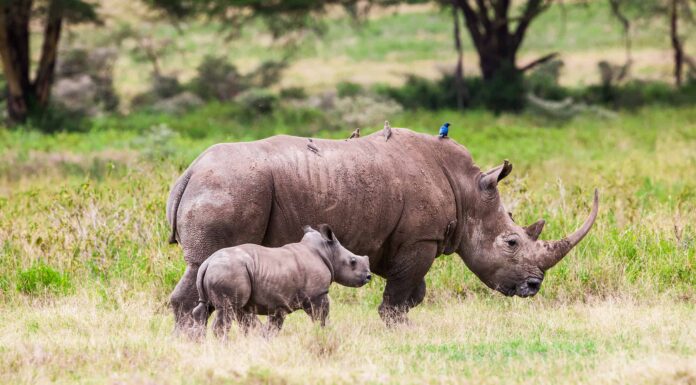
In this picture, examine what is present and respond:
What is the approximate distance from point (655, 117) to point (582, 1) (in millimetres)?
6179

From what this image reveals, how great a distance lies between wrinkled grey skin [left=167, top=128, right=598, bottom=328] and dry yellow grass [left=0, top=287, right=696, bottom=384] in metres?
0.43

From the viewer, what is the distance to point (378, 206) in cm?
881

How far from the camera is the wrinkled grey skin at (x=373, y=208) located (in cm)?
818

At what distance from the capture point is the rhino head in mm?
9531

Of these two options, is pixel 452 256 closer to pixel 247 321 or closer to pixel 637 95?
pixel 247 321

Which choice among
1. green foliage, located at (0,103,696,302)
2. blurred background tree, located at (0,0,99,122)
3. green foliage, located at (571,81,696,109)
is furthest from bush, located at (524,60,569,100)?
blurred background tree, located at (0,0,99,122)

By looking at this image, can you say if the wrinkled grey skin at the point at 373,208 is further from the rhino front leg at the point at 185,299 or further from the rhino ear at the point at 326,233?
the rhino ear at the point at 326,233

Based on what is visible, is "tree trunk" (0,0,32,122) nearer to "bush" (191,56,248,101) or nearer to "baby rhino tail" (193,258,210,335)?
"bush" (191,56,248,101)

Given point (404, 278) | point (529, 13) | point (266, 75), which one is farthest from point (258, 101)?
point (404, 278)

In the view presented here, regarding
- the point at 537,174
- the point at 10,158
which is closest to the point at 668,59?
the point at 537,174

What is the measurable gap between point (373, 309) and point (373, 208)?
5.65ft

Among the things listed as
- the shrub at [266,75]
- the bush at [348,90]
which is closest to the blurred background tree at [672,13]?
the bush at [348,90]

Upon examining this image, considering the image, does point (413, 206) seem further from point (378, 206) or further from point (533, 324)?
point (533, 324)

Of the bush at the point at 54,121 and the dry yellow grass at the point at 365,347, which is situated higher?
the dry yellow grass at the point at 365,347
